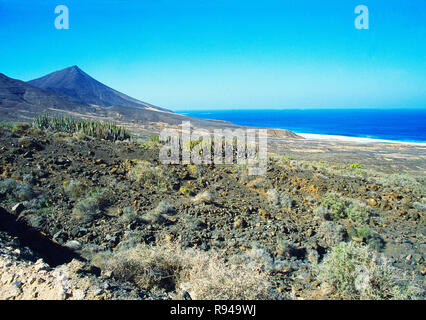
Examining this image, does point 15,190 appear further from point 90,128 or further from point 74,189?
point 90,128

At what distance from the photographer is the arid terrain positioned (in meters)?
3.07

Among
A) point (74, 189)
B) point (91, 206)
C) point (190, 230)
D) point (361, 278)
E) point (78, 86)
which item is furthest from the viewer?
point (78, 86)

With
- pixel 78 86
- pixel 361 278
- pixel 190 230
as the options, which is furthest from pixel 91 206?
pixel 78 86

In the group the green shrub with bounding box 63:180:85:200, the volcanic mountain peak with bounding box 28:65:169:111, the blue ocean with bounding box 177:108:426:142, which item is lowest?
the green shrub with bounding box 63:180:85:200

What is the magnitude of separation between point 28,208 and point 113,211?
176 cm

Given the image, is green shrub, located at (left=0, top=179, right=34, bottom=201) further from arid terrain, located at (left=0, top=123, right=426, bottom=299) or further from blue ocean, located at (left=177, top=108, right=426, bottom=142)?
blue ocean, located at (left=177, top=108, right=426, bottom=142)

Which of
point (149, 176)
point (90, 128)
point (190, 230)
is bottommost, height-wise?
point (190, 230)

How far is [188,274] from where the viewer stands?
3438 mm

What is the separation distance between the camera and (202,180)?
26.4 ft

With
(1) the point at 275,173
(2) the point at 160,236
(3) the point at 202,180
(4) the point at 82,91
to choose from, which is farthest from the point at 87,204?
(4) the point at 82,91

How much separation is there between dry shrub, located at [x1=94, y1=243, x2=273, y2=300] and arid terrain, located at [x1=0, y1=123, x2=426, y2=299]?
0.05 ft

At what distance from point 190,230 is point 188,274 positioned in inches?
69.4

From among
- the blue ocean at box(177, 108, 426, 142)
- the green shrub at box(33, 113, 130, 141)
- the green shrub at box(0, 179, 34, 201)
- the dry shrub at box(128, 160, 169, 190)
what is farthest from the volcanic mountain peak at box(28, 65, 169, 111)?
the green shrub at box(0, 179, 34, 201)

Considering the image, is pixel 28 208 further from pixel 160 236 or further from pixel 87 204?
pixel 160 236
